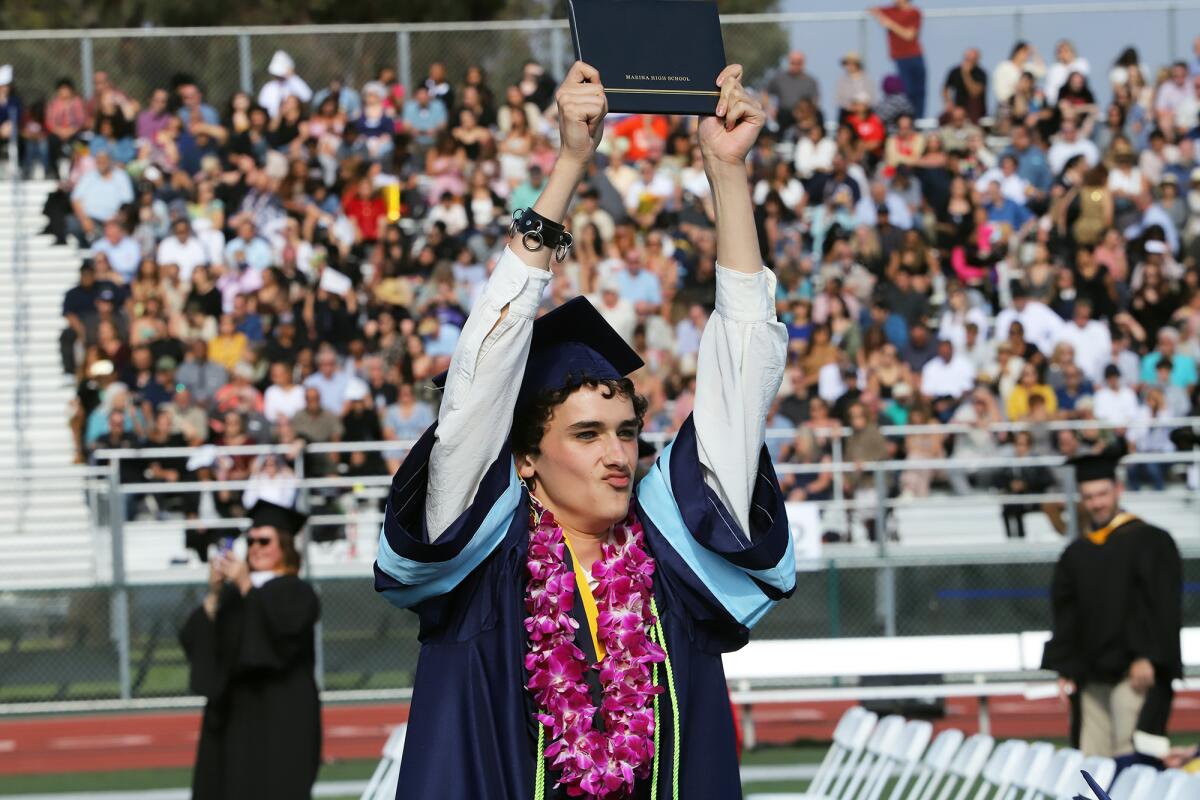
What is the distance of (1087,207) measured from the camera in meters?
20.0

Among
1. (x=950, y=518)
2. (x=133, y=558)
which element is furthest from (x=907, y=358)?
(x=133, y=558)

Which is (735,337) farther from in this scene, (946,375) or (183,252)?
(183,252)

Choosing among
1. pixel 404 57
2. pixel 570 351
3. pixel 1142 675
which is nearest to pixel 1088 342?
pixel 404 57

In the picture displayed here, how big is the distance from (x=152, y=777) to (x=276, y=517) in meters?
4.93

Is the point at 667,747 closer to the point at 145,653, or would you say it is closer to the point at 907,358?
the point at 145,653

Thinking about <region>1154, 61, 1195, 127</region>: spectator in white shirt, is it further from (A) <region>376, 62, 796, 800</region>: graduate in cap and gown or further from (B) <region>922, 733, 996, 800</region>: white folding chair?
(A) <region>376, 62, 796, 800</region>: graduate in cap and gown

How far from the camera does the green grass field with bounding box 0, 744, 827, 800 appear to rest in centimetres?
1263

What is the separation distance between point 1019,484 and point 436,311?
5.51m

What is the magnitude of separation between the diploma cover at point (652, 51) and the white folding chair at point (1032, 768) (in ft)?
13.8

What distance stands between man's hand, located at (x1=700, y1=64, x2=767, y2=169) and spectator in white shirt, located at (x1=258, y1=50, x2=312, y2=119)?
1744 cm

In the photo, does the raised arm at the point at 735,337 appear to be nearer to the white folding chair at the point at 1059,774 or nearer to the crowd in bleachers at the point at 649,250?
the white folding chair at the point at 1059,774

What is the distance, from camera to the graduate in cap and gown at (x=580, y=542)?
3.81 metres

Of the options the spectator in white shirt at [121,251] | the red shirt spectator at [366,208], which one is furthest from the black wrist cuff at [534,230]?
the spectator in white shirt at [121,251]

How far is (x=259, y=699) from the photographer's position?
8.63 metres
